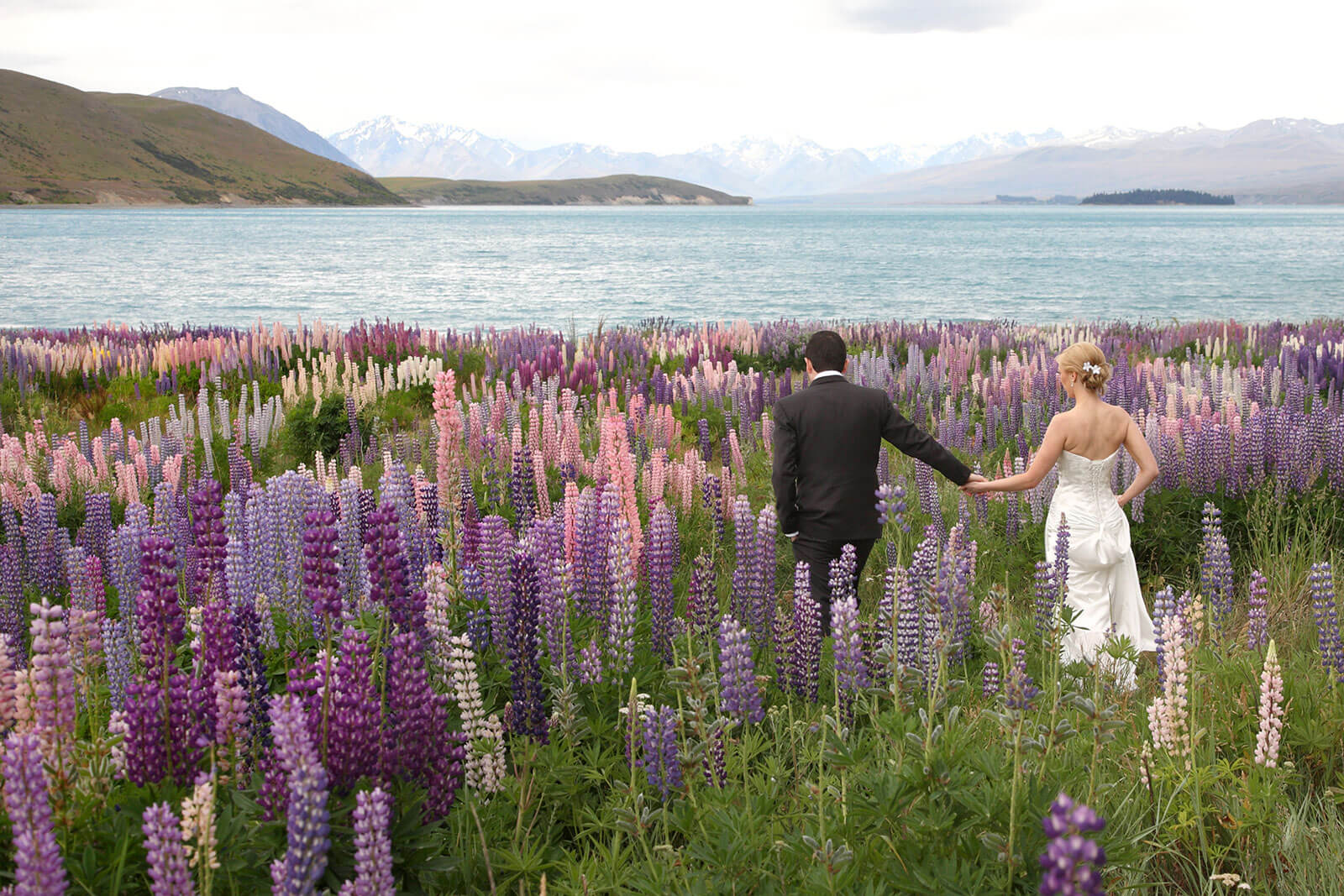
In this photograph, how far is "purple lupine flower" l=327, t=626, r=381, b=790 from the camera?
289 centimetres

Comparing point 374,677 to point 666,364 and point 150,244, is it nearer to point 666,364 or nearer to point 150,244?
point 666,364

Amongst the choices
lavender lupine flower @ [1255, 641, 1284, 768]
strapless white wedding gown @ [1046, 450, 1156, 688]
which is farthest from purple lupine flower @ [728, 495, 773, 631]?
lavender lupine flower @ [1255, 641, 1284, 768]

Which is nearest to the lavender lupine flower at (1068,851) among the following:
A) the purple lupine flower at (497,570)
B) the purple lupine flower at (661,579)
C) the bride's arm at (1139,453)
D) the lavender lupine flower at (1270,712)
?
the lavender lupine flower at (1270,712)

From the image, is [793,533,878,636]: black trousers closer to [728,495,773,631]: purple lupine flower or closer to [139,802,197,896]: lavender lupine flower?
[728,495,773,631]: purple lupine flower

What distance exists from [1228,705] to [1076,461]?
1957 mm

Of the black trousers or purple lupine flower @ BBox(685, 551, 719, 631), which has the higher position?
purple lupine flower @ BBox(685, 551, 719, 631)

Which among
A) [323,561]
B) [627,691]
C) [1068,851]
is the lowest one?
[627,691]

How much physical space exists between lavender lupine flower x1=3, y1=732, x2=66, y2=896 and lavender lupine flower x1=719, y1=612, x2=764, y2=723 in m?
2.10

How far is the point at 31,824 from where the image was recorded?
7.77 feet

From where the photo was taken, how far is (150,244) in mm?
115750

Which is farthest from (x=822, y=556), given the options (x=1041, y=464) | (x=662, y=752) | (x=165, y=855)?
(x=165, y=855)

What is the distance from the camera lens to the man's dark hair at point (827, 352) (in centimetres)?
643

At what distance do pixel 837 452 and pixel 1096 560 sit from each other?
1.90 metres

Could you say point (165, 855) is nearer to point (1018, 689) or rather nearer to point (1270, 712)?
point (1018, 689)
